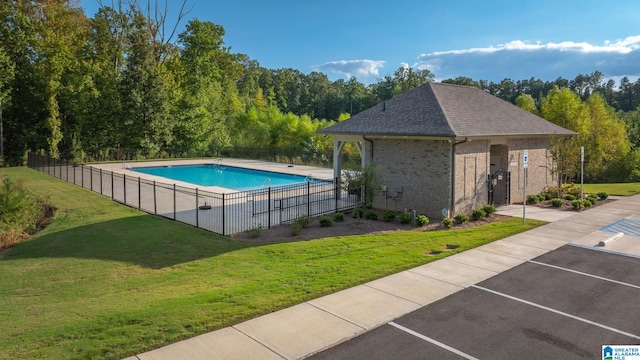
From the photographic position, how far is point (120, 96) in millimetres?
36469

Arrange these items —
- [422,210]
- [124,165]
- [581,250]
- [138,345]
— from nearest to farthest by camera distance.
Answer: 1. [138,345]
2. [581,250]
3. [422,210]
4. [124,165]

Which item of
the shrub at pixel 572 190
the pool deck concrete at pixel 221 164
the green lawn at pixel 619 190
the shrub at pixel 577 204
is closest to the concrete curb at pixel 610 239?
the shrub at pixel 577 204

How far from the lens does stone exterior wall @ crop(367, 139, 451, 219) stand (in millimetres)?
15117

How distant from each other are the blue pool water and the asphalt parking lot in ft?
61.0

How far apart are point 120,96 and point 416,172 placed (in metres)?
30.1

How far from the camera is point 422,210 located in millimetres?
15758

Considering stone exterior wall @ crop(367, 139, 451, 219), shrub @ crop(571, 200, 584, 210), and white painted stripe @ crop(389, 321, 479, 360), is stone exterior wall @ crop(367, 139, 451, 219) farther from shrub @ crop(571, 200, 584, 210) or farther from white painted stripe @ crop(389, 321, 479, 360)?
white painted stripe @ crop(389, 321, 479, 360)

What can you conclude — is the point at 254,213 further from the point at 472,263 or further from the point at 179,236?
the point at 472,263

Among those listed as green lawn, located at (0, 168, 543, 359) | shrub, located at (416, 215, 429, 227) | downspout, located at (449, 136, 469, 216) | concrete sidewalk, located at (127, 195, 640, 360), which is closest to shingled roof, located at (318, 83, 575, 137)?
downspout, located at (449, 136, 469, 216)

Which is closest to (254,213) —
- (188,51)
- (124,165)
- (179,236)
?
(179,236)

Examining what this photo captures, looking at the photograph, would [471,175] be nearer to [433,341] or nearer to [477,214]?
[477,214]

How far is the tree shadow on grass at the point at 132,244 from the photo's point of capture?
1102cm

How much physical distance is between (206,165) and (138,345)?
3187cm

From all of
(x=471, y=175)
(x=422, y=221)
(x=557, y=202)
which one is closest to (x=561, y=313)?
(x=422, y=221)
